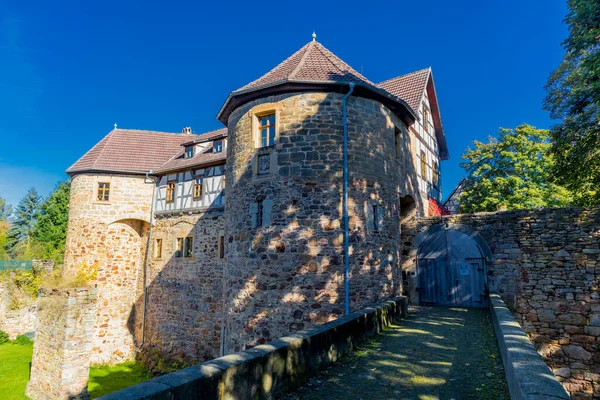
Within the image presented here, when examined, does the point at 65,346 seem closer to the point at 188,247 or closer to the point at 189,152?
the point at 188,247

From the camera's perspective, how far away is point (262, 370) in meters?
3.72

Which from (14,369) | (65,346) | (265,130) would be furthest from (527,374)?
(14,369)

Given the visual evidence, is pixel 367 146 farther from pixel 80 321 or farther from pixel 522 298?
pixel 80 321

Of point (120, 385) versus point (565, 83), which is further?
point (120, 385)

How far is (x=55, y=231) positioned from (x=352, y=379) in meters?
32.6

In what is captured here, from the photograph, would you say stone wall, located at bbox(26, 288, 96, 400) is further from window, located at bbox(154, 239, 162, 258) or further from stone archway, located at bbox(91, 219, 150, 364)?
window, located at bbox(154, 239, 162, 258)

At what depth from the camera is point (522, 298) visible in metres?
10.5

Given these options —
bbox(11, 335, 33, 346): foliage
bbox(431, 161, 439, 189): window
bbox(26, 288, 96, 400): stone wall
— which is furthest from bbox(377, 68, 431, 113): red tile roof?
bbox(11, 335, 33, 346): foliage

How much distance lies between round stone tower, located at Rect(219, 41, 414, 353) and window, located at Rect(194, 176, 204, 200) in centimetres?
666

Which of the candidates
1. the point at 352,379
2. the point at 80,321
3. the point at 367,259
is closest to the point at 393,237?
the point at 367,259

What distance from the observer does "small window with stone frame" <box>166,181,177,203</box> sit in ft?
58.5

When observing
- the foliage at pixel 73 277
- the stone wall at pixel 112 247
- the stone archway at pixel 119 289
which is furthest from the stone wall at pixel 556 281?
the stone archway at pixel 119 289

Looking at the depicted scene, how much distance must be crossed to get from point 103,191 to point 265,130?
40.1 ft

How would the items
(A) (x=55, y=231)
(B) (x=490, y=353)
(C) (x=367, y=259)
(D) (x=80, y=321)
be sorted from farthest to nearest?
(A) (x=55, y=231)
(D) (x=80, y=321)
(C) (x=367, y=259)
(B) (x=490, y=353)
